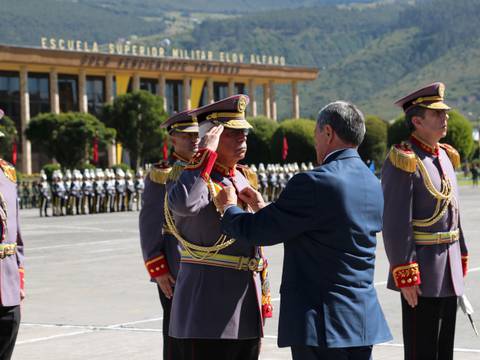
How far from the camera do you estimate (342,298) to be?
510 cm

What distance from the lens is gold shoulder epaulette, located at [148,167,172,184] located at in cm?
743

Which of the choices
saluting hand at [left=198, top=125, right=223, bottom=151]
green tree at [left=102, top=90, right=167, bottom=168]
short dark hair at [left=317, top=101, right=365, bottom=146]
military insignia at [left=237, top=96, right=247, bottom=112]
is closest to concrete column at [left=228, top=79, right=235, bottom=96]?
green tree at [left=102, top=90, right=167, bottom=168]

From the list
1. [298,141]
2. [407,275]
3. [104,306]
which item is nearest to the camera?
[407,275]

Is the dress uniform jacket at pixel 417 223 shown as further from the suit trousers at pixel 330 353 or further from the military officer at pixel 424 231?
the suit trousers at pixel 330 353

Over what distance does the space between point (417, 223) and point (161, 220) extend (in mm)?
1750

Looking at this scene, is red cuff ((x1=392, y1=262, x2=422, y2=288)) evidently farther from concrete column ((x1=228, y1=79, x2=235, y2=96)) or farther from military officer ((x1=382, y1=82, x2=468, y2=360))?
concrete column ((x1=228, y1=79, x2=235, y2=96))

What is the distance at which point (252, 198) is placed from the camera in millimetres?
5551

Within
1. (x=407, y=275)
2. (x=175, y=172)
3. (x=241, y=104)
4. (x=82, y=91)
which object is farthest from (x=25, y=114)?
(x=241, y=104)

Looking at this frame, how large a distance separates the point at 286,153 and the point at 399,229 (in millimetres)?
58434

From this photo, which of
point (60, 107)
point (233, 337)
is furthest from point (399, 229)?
point (60, 107)

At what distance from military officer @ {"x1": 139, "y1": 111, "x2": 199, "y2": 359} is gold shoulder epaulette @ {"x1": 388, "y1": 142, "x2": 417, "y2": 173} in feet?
4.48

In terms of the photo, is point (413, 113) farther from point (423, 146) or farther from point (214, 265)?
point (214, 265)

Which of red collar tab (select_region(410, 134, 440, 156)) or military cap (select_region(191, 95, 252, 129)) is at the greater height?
military cap (select_region(191, 95, 252, 129))

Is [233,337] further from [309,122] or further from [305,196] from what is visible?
[309,122]
